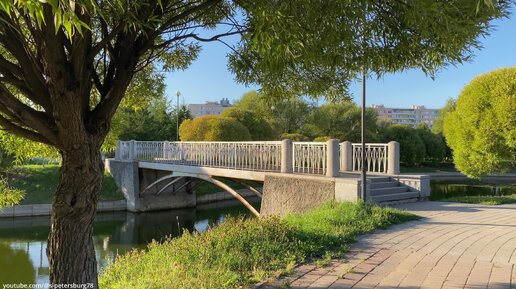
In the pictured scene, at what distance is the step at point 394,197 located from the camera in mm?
8883

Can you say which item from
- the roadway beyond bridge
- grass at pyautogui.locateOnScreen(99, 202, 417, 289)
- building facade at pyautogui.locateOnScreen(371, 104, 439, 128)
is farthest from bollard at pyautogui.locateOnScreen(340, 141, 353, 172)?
building facade at pyautogui.locateOnScreen(371, 104, 439, 128)

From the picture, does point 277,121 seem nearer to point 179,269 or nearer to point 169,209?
point 169,209

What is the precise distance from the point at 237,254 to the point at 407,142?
34275 mm

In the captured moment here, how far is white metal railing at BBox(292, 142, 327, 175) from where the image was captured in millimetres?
10062

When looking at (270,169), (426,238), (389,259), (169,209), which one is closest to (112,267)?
(389,259)

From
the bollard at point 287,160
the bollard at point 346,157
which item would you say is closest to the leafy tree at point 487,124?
the bollard at point 346,157

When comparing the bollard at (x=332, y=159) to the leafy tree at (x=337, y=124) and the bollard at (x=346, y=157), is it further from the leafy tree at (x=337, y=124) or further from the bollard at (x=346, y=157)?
the leafy tree at (x=337, y=124)

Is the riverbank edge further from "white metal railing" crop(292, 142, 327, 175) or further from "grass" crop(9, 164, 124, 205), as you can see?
"white metal railing" crop(292, 142, 327, 175)

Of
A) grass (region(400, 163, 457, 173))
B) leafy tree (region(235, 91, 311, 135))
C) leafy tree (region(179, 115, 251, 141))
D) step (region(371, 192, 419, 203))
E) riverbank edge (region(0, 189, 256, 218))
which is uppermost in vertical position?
leafy tree (region(235, 91, 311, 135))

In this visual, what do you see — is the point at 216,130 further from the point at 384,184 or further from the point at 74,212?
the point at 74,212

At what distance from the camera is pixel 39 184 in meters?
19.7

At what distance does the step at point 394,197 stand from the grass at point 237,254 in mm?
2382

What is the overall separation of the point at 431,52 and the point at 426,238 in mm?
3901

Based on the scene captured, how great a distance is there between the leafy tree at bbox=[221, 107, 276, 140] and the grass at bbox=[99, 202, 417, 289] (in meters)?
20.4
